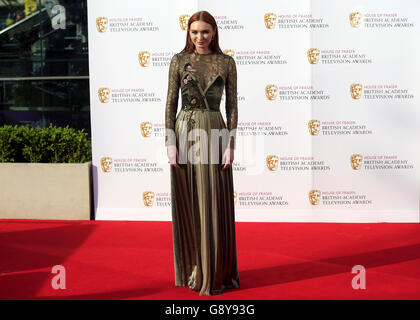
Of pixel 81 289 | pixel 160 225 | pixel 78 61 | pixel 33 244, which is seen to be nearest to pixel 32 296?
pixel 81 289

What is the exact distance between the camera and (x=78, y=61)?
8.23 meters

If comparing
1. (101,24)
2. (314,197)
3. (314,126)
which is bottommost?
(314,197)

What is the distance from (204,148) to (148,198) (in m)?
2.94

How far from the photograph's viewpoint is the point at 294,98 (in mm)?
6246

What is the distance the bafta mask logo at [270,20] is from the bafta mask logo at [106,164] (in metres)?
2.41

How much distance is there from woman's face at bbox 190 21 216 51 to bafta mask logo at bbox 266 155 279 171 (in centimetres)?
286

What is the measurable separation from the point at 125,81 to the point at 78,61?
214cm

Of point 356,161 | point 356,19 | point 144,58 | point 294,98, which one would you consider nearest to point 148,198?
point 144,58

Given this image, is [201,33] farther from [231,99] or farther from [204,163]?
[204,163]

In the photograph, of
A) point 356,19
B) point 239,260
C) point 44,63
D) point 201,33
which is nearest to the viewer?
point 201,33

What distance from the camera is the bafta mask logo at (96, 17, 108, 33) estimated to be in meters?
6.39

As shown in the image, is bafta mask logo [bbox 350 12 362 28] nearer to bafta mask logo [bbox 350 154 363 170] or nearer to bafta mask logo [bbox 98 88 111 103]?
bafta mask logo [bbox 350 154 363 170]

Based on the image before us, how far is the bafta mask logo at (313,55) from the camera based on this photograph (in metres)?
6.19

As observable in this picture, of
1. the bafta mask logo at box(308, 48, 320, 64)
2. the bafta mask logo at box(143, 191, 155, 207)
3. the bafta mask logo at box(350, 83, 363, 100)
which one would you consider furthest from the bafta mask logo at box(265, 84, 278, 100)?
the bafta mask logo at box(143, 191, 155, 207)
